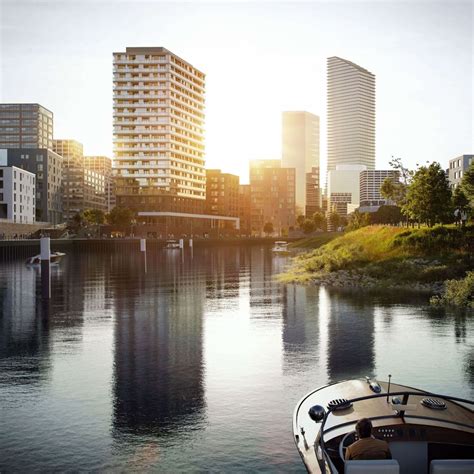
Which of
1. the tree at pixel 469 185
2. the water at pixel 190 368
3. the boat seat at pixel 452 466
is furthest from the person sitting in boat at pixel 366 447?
the tree at pixel 469 185

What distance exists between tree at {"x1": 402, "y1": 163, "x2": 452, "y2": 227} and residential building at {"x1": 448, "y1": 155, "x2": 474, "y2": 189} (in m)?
70.4

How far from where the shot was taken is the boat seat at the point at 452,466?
12208mm

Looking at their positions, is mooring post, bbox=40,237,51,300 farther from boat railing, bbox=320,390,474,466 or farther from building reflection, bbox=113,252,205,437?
boat railing, bbox=320,390,474,466

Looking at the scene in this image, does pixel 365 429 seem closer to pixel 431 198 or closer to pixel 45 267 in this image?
pixel 45 267

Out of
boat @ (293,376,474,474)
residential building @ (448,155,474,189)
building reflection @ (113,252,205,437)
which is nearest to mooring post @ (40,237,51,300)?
building reflection @ (113,252,205,437)

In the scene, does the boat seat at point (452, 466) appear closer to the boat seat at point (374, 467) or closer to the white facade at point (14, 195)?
the boat seat at point (374, 467)

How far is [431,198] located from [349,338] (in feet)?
200

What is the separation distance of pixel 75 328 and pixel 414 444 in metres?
30.9

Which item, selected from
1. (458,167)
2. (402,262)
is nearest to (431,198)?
(402,262)

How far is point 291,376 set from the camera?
88.4 ft

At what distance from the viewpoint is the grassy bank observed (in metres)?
64.1

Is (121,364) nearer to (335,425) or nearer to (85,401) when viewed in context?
(85,401)

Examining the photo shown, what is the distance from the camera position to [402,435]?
44.0 ft

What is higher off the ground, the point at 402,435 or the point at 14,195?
the point at 14,195
